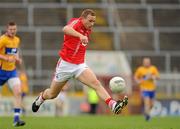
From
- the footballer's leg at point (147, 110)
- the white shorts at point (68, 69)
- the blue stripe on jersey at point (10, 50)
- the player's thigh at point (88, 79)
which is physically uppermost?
the blue stripe on jersey at point (10, 50)

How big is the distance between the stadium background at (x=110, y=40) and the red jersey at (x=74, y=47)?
59.5 ft

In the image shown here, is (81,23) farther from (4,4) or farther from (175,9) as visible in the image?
(175,9)

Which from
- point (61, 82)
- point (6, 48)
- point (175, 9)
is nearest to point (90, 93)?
Result: point (175, 9)

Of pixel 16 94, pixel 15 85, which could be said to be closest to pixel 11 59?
pixel 15 85

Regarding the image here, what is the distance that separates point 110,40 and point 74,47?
2357 cm

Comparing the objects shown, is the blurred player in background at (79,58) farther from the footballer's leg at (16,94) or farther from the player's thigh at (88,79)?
the footballer's leg at (16,94)

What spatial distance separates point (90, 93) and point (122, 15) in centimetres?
816

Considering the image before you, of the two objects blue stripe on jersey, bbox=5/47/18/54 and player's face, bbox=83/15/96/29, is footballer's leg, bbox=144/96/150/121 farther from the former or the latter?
player's face, bbox=83/15/96/29

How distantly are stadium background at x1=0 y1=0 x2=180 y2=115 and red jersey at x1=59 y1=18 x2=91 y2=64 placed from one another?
714 inches

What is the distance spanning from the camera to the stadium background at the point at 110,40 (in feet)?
112

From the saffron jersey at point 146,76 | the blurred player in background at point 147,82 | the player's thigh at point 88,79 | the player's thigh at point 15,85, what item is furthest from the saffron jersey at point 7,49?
the saffron jersey at point 146,76

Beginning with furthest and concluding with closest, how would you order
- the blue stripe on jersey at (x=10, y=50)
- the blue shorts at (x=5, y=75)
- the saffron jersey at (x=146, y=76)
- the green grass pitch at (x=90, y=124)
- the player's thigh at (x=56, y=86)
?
1. the saffron jersey at (x=146, y=76)
2. the green grass pitch at (x=90, y=124)
3. the blue stripe on jersey at (x=10, y=50)
4. the blue shorts at (x=5, y=75)
5. the player's thigh at (x=56, y=86)

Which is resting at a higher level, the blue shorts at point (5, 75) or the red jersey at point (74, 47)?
the red jersey at point (74, 47)

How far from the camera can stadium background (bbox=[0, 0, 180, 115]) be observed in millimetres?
34094
